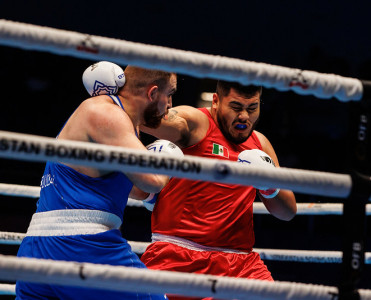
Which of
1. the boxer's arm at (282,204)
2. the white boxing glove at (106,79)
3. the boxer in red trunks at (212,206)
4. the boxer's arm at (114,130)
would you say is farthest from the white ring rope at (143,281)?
the boxer's arm at (282,204)

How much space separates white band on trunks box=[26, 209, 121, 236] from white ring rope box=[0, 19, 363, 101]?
647 millimetres

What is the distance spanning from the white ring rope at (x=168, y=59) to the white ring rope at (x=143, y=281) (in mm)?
462

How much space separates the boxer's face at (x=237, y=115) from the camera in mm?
2439

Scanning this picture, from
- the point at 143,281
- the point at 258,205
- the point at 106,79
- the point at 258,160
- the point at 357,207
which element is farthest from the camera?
the point at 258,205

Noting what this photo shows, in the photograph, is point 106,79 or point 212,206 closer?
point 106,79

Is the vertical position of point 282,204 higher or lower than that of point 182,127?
lower

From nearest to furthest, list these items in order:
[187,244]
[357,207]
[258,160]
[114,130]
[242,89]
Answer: [357,207]
[114,130]
[258,160]
[187,244]
[242,89]

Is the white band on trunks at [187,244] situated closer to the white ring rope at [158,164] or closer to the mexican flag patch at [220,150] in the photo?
the mexican flag patch at [220,150]

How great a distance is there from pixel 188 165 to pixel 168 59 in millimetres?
249

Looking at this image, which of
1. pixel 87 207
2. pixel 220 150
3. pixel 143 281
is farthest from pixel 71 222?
pixel 220 150

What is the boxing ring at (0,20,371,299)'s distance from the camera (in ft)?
3.61

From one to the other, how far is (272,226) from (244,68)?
18.0 feet

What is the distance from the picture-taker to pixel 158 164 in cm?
118

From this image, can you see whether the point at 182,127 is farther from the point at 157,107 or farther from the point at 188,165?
the point at 188,165
